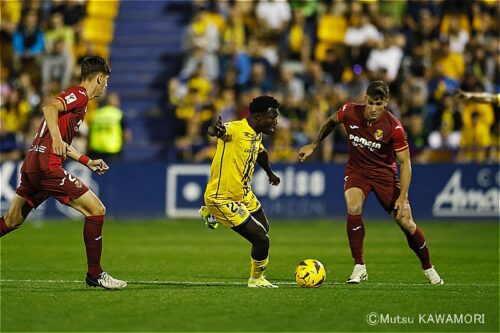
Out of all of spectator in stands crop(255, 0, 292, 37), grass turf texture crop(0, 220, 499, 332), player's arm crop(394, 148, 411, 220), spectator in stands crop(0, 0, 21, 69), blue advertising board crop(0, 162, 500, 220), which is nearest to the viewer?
grass turf texture crop(0, 220, 499, 332)

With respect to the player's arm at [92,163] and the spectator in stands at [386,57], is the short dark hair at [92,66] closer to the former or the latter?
the player's arm at [92,163]

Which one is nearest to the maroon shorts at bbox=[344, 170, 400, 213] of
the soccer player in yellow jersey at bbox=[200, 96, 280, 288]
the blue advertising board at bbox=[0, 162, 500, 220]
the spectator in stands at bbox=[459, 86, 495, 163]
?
the soccer player in yellow jersey at bbox=[200, 96, 280, 288]

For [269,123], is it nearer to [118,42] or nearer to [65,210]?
[65,210]

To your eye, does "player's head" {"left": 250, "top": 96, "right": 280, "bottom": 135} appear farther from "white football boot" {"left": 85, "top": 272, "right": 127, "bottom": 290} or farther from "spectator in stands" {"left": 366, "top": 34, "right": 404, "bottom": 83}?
"spectator in stands" {"left": 366, "top": 34, "right": 404, "bottom": 83}

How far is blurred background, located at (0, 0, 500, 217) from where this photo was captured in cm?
2291

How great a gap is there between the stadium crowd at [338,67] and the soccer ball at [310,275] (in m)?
11.1

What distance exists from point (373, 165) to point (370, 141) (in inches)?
12.0

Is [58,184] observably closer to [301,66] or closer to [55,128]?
[55,128]

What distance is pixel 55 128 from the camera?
10711mm

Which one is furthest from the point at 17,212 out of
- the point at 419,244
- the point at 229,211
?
the point at 419,244

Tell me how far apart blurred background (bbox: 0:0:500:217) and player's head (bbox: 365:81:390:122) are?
10.2 m

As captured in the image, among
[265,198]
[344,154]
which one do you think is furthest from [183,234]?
[344,154]

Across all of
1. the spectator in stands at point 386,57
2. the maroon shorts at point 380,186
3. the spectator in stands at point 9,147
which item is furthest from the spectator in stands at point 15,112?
the maroon shorts at point 380,186

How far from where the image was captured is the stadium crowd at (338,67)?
23.4 metres
